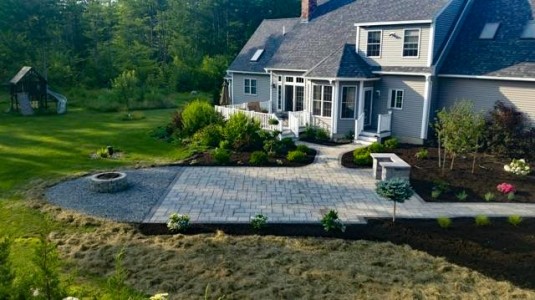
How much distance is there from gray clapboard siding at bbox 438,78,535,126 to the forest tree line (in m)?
24.3

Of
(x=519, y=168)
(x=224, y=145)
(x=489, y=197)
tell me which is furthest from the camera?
(x=224, y=145)

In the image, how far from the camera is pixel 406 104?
1995cm

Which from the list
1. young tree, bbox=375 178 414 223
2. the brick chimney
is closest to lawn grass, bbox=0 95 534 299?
young tree, bbox=375 178 414 223

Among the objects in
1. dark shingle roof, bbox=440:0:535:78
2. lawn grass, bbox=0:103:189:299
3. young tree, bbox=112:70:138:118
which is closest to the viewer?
lawn grass, bbox=0:103:189:299

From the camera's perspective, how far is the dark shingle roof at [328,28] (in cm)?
2131

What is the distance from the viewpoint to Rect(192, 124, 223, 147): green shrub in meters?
19.0

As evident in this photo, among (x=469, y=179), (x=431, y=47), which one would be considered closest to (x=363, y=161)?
(x=469, y=179)

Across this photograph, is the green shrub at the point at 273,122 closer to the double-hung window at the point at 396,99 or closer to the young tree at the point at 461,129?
the double-hung window at the point at 396,99

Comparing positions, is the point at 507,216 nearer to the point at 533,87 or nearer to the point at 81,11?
the point at 533,87

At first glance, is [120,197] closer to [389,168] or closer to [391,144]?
[389,168]

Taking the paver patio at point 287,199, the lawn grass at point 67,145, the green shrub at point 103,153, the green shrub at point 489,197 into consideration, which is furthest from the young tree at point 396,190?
the green shrub at point 103,153

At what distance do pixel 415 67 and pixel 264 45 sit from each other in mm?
12506

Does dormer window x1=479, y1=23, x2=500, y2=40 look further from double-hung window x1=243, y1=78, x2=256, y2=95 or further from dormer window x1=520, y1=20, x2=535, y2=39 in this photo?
double-hung window x1=243, y1=78, x2=256, y2=95

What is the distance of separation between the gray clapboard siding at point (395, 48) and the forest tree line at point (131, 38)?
69.3 ft
